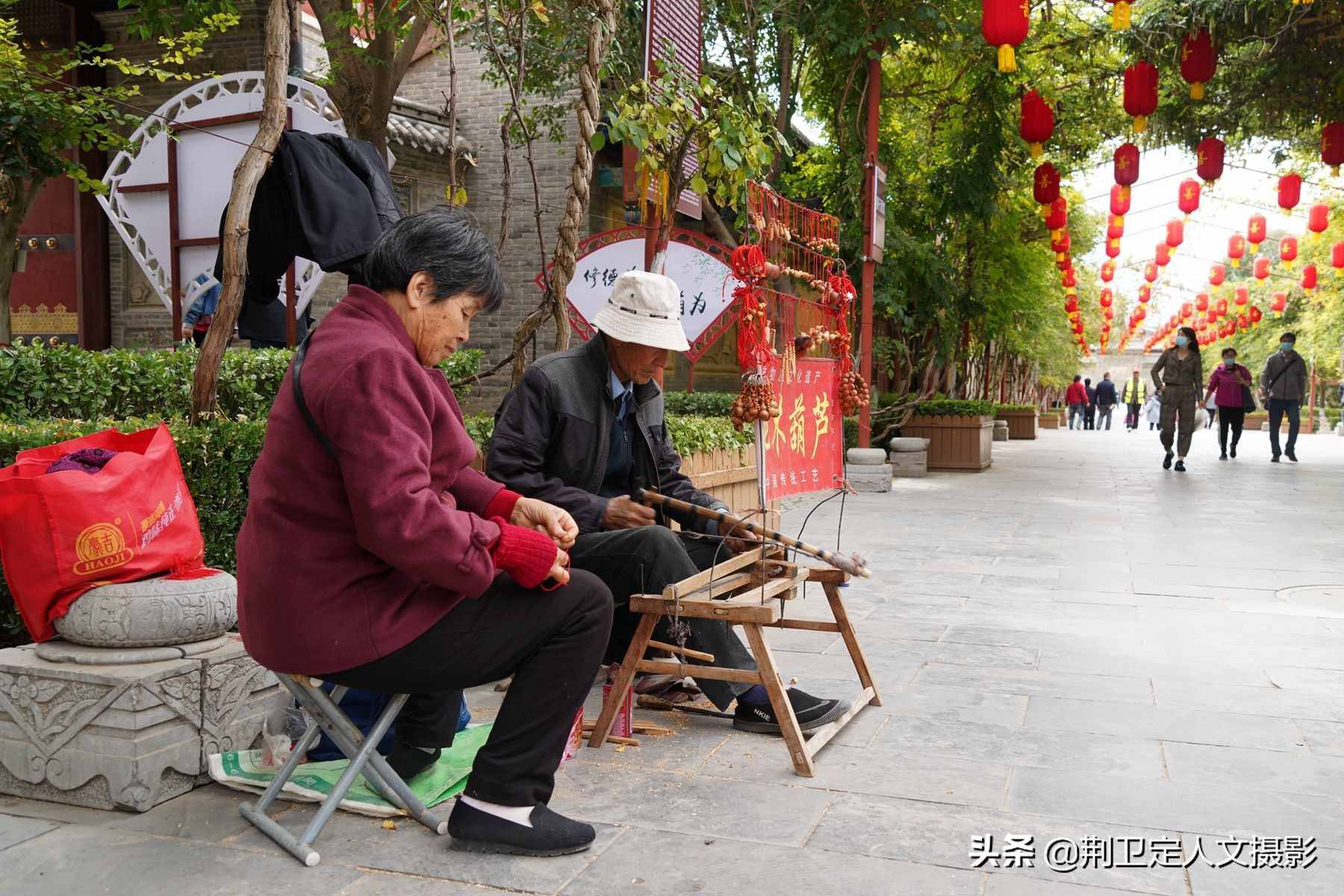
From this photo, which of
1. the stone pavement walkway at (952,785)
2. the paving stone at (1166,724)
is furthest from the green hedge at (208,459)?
the paving stone at (1166,724)

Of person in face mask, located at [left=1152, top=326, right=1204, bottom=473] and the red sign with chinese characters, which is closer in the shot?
the red sign with chinese characters

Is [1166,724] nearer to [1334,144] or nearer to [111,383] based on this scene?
[111,383]

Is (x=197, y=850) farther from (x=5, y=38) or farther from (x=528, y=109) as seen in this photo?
(x=528, y=109)

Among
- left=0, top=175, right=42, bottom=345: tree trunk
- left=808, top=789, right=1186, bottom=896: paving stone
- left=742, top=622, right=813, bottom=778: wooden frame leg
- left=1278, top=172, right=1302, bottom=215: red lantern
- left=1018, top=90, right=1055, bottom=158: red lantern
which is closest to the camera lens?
left=808, top=789, right=1186, bottom=896: paving stone

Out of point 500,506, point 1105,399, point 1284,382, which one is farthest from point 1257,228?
point 500,506

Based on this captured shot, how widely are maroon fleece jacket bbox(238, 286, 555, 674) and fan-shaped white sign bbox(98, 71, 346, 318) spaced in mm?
4019

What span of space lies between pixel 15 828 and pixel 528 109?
12989 mm

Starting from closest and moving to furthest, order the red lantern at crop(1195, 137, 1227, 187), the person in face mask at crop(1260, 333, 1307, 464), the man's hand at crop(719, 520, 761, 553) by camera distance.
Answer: the man's hand at crop(719, 520, 761, 553) → the red lantern at crop(1195, 137, 1227, 187) → the person in face mask at crop(1260, 333, 1307, 464)

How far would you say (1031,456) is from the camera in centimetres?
1983

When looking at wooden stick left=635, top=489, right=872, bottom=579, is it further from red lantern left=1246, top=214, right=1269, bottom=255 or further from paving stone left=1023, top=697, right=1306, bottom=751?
red lantern left=1246, top=214, right=1269, bottom=255

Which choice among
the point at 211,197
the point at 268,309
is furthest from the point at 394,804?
the point at 211,197

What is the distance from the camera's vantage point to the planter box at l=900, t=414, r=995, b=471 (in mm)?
15547

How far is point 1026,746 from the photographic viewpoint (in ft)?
12.5

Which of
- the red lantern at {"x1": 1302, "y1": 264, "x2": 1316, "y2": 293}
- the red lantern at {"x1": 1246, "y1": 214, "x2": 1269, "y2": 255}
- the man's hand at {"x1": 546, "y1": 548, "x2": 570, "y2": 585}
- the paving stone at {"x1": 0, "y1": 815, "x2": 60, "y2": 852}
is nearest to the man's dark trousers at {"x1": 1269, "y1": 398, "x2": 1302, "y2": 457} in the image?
the red lantern at {"x1": 1246, "y1": 214, "x2": 1269, "y2": 255}
